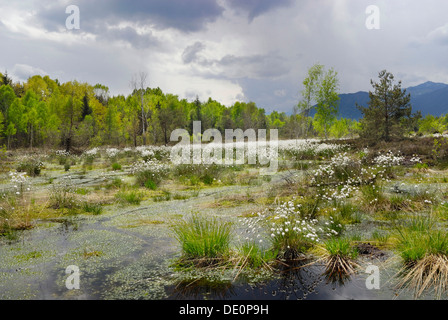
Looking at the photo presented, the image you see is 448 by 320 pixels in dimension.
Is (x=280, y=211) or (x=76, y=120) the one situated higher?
(x=76, y=120)

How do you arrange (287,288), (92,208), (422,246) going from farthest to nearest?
(92,208), (422,246), (287,288)

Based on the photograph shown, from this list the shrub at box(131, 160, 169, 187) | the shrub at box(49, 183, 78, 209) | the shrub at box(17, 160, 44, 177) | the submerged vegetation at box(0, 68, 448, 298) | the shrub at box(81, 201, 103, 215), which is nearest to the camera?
the submerged vegetation at box(0, 68, 448, 298)

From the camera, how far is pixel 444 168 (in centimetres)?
1409

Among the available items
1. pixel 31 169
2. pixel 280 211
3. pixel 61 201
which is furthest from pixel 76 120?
pixel 280 211

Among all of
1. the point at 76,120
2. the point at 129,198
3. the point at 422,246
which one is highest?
the point at 76,120

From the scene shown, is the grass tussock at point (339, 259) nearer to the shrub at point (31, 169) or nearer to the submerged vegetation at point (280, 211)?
the submerged vegetation at point (280, 211)

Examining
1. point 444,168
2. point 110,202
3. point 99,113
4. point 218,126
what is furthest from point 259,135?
point 110,202

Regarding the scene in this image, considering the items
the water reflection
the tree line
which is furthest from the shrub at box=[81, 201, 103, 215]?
the tree line

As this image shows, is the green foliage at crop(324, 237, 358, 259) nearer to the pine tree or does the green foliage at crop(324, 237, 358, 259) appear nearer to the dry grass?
the dry grass

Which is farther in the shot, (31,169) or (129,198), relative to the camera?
(31,169)

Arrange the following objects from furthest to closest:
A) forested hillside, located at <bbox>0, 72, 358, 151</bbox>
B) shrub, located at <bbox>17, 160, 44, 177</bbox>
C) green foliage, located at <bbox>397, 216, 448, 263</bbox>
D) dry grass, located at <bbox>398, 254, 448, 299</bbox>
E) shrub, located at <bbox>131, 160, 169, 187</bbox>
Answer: forested hillside, located at <bbox>0, 72, 358, 151</bbox> → shrub, located at <bbox>17, 160, 44, 177</bbox> → shrub, located at <bbox>131, 160, 169, 187</bbox> → green foliage, located at <bbox>397, 216, 448, 263</bbox> → dry grass, located at <bbox>398, 254, 448, 299</bbox>

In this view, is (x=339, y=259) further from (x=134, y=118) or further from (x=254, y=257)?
(x=134, y=118)
